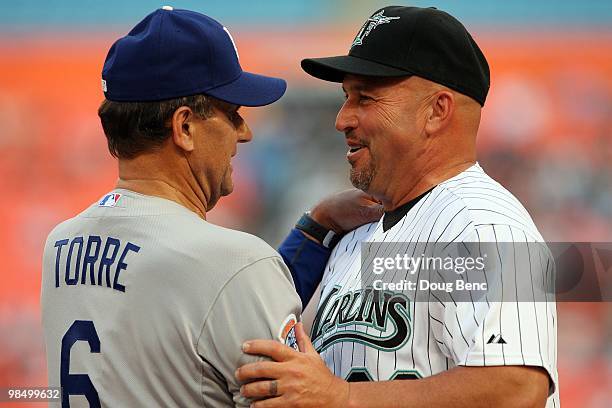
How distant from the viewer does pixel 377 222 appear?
7.49 ft

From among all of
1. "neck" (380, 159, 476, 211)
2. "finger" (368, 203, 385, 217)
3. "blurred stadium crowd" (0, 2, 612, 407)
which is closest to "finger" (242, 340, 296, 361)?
"neck" (380, 159, 476, 211)

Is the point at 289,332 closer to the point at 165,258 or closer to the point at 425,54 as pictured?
the point at 165,258

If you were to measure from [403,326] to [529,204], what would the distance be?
13.5 feet

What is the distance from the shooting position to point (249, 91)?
1.73 m

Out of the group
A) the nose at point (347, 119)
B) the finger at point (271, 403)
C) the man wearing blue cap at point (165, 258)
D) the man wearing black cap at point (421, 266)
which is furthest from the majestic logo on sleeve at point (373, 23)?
the finger at point (271, 403)

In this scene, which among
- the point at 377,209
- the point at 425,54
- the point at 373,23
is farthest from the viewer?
the point at 377,209

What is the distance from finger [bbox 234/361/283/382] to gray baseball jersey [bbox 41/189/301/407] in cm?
2

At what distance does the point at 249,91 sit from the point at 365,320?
0.59 m

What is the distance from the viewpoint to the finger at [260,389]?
57.7 inches

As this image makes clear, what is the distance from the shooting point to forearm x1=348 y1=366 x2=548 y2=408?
61.1 inches

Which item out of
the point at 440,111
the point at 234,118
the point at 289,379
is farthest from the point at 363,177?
the point at 289,379

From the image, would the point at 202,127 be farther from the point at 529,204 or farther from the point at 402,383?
the point at 529,204

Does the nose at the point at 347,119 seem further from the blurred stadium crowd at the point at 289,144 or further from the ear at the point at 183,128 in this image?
the blurred stadium crowd at the point at 289,144

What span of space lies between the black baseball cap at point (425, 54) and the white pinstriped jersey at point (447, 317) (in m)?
0.23
